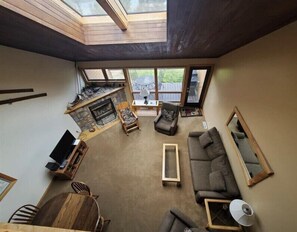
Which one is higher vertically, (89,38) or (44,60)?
(44,60)

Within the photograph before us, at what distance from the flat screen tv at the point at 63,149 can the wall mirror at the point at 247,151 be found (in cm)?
403

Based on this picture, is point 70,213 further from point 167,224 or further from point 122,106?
point 122,106

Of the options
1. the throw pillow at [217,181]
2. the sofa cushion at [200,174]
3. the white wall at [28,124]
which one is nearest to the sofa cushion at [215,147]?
the sofa cushion at [200,174]

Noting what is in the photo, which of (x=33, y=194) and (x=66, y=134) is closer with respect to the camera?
(x=33, y=194)

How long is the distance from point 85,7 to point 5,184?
129 inches

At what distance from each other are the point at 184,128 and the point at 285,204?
3.17 m

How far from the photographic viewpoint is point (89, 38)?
105 inches

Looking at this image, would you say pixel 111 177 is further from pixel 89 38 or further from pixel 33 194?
pixel 89 38

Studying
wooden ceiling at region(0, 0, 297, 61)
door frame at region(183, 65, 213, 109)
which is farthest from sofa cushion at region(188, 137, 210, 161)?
wooden ceiling at region(0, 0, 297, 61)

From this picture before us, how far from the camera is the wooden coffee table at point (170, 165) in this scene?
3.26 meters

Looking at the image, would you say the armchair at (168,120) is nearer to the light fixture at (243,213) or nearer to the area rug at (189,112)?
the area rug at (189,112)

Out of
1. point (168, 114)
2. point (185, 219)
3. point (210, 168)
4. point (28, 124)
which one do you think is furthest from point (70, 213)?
point (168, 114)

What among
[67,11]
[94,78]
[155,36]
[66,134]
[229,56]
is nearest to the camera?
Result: [67,11]

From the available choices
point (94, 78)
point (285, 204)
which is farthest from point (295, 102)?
point (94, 78)
